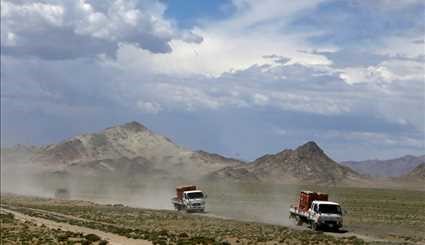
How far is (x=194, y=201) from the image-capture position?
74812 millimetres

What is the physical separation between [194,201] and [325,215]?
2645 cm

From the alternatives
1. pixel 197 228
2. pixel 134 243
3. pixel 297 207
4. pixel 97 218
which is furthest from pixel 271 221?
pixel 134 243

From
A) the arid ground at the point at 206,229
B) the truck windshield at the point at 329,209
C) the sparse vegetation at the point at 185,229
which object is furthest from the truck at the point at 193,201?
the truck windshield at the point at 329,209

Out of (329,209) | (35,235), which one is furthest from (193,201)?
(35,235)

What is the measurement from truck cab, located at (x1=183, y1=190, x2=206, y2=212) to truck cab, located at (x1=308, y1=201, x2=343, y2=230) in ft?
79.6

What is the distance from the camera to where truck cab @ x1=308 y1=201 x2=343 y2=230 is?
1977 inches

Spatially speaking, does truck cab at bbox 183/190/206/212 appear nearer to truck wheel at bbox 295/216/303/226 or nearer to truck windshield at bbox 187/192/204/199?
truck windshield at bbox 187/192/204/199

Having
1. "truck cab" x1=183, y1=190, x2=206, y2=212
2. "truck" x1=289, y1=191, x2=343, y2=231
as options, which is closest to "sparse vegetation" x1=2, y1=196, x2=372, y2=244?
"truck" x1=289, y1=191, x2=343, y2=231

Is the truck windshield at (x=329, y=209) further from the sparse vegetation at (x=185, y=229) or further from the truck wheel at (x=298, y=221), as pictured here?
the truck wheel at (x=298, y=221)

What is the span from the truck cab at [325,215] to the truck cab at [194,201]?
955 inches

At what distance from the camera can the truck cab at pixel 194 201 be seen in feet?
245

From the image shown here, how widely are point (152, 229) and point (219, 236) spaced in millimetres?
8816

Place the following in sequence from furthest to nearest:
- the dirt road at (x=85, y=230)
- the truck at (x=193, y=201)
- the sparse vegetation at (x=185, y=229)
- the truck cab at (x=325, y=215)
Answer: the truck at (x=193, y=201)
the truck cab at (x=325, y=215)
the dirt road at (x=85, y=230)
the sparse vegetation at (x=185, y=229)

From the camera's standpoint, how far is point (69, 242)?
4378 centimetres
